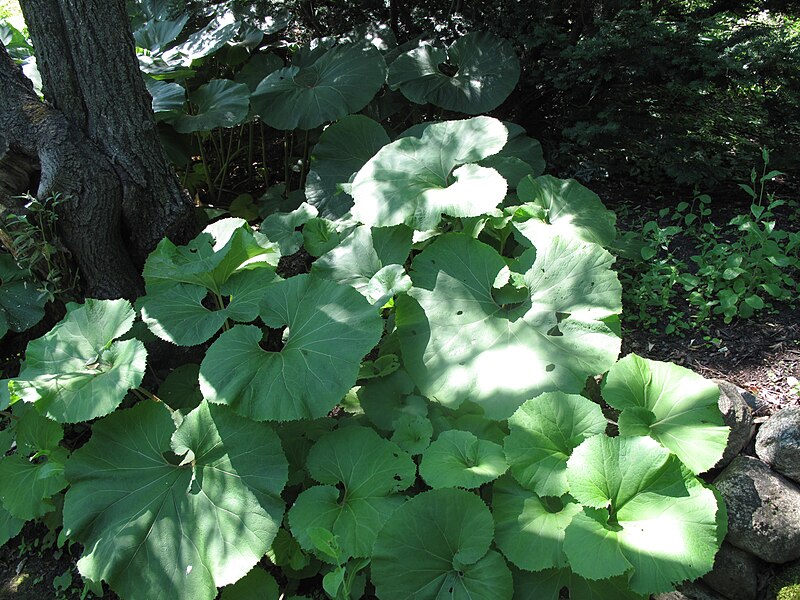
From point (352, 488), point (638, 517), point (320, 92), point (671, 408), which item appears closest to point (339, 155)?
point (320, 92)

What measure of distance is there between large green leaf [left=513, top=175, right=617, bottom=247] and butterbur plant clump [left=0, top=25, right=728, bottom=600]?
0.28 feet

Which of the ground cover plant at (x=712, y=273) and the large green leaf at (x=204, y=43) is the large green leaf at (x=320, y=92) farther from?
the ground cover plant at (x=712, y=273)

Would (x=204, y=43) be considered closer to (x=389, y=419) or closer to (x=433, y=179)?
(x=433, y=179)

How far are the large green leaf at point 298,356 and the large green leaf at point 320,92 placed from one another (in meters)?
1.47

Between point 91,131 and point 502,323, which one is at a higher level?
point 91,131

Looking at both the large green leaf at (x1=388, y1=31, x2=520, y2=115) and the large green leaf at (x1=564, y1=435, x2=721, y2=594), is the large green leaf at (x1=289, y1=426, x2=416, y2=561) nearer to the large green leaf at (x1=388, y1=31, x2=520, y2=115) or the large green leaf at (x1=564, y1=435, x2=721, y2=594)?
the large green leaf at (x1=564, y1=435, x2=721, y2=594)

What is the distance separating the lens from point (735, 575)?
185 cm

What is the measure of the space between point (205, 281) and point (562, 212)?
1478mm

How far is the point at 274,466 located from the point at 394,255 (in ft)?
3.02

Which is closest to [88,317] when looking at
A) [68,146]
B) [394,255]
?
[68,146]

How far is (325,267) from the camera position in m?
2.39

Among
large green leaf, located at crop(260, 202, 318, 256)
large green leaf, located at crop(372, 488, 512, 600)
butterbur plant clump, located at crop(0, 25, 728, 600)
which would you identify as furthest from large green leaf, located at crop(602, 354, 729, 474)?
large green leaf, located at crop(260, 202, 318, 256)

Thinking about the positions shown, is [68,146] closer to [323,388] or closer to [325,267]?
[325,267]

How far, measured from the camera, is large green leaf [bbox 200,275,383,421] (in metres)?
1.78
